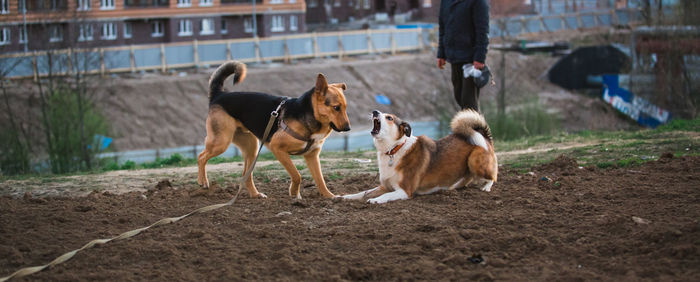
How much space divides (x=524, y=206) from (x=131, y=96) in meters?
35.5

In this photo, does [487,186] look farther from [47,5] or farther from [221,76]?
[47,5]

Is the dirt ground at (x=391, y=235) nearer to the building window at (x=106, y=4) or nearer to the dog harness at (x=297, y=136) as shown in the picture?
the dog harness at (x=297, y=136)

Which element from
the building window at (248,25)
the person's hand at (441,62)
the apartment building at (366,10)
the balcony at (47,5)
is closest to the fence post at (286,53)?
the building window at (248,25)

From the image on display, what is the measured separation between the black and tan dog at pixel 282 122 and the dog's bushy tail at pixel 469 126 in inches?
57.7

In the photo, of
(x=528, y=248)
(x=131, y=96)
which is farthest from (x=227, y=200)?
(x=131, y=96)

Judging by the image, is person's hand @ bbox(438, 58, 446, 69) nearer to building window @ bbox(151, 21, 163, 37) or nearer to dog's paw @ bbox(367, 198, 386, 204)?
dog's paw @ bbox(367, 198, 386, 204)

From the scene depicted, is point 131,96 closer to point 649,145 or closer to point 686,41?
point 686,41

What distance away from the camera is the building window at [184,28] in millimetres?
55219

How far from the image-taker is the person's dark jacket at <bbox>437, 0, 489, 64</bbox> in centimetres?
1067

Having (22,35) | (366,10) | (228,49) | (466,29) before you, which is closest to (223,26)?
(228,49)

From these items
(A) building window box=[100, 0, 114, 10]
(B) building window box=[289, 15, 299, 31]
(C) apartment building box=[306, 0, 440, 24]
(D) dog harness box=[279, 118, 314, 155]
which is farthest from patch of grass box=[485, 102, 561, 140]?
(C) apartment building box=[306, 0, 440, 24]

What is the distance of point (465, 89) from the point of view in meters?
→ 10.9

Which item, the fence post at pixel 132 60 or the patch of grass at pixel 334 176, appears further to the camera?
the fence post at pixel 132 60

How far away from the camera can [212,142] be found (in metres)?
9.05
